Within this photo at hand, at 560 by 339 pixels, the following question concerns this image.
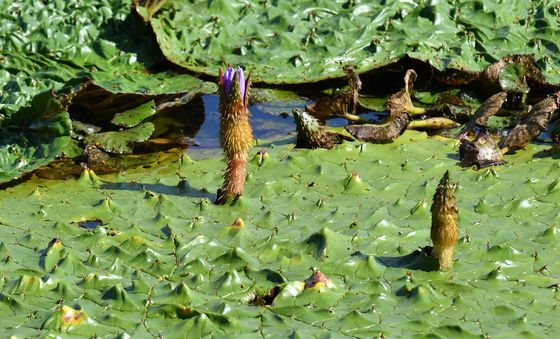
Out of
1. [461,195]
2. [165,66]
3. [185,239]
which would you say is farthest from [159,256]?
[165,66]

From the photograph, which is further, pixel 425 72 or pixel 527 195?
pixel 425 72

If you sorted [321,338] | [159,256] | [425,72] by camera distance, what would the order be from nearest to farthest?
[321,338]
[159,256]
[425,72]

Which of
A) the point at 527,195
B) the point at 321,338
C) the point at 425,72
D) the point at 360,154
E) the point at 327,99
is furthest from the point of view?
the point at 425,72

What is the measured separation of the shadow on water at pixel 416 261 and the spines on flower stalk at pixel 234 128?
50.0 inches

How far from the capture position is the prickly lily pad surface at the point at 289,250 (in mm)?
4504

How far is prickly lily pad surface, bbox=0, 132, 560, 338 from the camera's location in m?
4.50

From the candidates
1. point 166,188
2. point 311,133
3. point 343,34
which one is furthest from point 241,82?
point 343,34

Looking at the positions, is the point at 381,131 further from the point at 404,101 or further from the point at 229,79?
the point at 229,79

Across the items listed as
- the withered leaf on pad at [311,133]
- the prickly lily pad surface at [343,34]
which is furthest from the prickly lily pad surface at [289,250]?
the prickly lily pad surface at [343,34]

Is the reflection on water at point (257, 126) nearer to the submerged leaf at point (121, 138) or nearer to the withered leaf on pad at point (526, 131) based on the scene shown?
the submerged leaf at point (121, 138)

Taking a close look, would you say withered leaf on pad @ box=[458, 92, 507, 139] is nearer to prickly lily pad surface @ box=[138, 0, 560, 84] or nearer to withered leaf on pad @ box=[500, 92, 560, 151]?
withered leaf on pad @ box=[500, 92, 560, 151]

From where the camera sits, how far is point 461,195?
5887 millimetres

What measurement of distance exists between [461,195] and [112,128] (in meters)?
2.88

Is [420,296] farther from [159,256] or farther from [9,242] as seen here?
[9,242]
